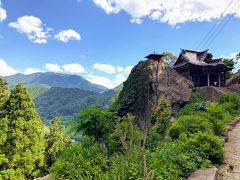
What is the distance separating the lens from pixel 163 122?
1656cm

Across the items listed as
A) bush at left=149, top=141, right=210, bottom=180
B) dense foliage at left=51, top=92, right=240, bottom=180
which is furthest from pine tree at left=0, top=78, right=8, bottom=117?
bush at left=149, top=141, right=210, bottom=180

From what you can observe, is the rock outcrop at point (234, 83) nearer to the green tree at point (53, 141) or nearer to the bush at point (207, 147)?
the green tree at point (53, 141)

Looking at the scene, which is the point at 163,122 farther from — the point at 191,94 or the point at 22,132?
the point at 22,132

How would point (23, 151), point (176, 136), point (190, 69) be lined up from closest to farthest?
point (176, 136) < point (23, 151) < point (190, 69)

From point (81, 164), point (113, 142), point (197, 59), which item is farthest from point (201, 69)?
point (81, 164)

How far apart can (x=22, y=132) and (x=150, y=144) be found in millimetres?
14616

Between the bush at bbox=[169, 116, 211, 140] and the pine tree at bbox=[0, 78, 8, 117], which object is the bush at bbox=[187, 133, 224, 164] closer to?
the bush at bbox=[169, 116, 211, 140]

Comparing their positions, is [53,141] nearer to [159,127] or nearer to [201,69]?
[201,69]

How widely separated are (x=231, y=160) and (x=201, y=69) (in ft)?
75.9

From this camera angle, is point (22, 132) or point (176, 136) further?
point (22, 132)

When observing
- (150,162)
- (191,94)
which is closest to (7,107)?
(191,94)

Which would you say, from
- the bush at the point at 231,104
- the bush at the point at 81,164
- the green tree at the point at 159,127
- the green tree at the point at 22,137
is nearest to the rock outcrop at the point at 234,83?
the bush at the point at 231,104

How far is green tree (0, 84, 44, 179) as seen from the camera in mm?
22188

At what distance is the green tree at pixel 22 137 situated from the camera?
72.8ft
